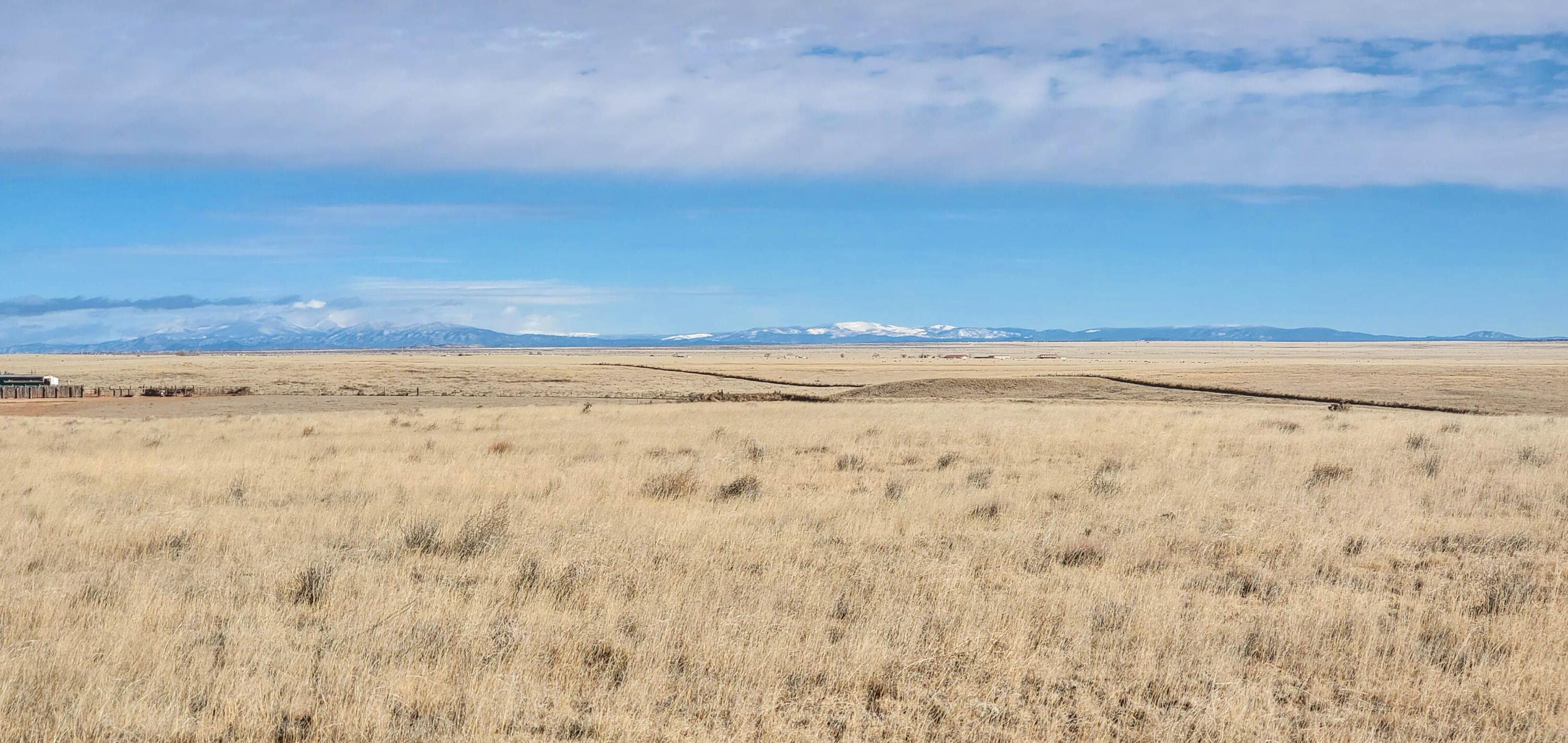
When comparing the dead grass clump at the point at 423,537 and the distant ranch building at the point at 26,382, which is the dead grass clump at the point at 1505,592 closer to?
the dead grass clump at the point at 423,537

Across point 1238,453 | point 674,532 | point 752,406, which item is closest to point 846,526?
point 674,532

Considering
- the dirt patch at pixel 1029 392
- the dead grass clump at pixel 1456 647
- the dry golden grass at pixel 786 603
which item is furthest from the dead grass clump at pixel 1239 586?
the dirt patch at pixel 1029 392

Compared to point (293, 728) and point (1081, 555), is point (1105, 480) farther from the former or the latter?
point (293, 728)

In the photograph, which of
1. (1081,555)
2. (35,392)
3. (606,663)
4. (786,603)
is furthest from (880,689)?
(35,392)

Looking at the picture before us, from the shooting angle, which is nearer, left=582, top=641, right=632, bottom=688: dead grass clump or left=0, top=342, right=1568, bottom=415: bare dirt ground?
left=582, top=641, right=632, bottom=688: dead grass clump

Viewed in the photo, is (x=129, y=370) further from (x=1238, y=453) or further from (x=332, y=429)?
(x=1238, y=453)

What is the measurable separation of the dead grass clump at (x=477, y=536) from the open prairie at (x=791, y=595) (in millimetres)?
75

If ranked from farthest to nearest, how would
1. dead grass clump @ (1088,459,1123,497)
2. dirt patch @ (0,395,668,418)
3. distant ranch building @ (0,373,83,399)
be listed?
1. distant ranch building @ (0,373,83,399)
2. dirt patch @ (0,395,668,418)
3. dead grass clump @ (1088,459,1123,497)

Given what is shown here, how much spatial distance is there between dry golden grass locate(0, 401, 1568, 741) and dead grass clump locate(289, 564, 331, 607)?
0.10ft

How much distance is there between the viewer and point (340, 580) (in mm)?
8906

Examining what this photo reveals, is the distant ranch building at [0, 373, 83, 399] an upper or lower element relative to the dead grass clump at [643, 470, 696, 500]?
lower

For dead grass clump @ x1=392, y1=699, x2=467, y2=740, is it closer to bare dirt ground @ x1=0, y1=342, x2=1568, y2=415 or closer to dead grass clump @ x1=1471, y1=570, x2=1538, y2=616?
dead grass clump @ x1=1471, y1=570, x2=1538, y2=616

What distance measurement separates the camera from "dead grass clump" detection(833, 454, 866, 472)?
18.7 m

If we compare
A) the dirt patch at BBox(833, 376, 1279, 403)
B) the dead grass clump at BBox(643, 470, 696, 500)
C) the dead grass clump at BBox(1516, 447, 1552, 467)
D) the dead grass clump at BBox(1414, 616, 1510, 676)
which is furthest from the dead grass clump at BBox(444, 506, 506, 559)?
the dirt patch at BBox(833, 376, 1279, 403)
